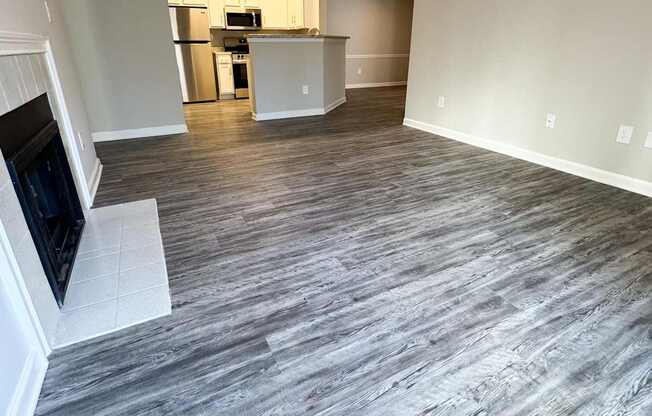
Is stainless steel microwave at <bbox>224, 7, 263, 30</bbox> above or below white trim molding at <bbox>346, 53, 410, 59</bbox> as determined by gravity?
above

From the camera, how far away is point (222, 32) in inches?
285

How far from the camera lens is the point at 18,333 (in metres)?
1.20

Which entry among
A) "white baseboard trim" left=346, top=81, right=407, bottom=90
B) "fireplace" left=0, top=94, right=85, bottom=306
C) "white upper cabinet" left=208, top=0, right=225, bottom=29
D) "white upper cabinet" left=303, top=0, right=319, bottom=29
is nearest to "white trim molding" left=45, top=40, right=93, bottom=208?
"fireplace" left=0, top=94, right=85, bottom=306

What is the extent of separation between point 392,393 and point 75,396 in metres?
1.04

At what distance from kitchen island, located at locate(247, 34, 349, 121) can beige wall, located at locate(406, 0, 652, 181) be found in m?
1.51

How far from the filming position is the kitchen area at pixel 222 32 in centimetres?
627

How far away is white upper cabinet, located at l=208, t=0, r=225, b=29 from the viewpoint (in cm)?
682

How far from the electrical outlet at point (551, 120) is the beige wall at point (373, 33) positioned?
228 inches

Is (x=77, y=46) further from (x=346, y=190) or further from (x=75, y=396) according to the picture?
(x=75, y=396)

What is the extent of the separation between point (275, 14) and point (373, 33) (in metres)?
2.38

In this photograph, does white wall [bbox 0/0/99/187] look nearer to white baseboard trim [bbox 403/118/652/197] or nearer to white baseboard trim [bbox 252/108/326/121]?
white baseboard trim [bbox 252/108/326/121]

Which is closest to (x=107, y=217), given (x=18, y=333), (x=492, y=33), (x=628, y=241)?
(x=18, y=333)

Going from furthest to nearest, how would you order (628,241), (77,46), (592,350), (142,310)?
(77,46), (628,241), (142,310), (592,350)

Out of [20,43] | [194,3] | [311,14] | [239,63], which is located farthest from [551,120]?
[194,3]
